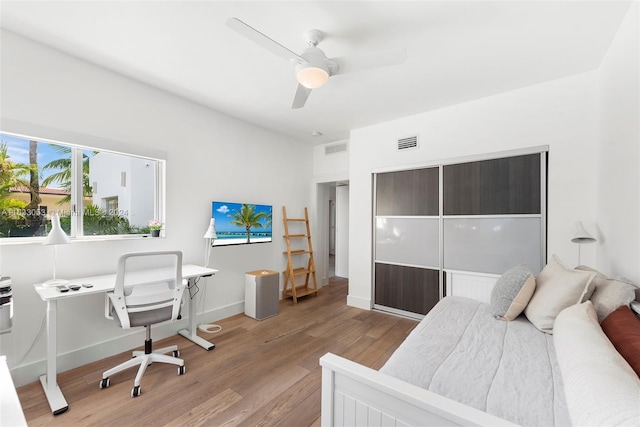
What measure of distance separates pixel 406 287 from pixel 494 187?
158 centimetres

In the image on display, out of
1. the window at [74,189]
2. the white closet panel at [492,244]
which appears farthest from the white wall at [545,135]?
the window at [74,189]

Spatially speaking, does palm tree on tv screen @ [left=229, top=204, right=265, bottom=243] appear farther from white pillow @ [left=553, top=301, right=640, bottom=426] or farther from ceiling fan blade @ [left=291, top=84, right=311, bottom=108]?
white pillow @ [left=553, top=301, right=640, bottom=426]

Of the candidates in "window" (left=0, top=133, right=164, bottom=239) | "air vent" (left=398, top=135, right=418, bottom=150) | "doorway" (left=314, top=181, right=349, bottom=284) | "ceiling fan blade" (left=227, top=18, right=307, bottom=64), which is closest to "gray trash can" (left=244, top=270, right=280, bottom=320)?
"window" (left=0, top=133, right=164, bottom=239)

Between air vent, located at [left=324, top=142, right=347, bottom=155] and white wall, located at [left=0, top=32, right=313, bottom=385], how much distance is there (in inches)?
37.6

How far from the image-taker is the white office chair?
6.55ft

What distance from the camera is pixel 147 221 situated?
9.53 ft

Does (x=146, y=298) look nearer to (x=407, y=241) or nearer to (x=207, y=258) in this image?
(x=207, y=258)

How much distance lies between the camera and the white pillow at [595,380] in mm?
682

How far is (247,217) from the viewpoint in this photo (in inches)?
149

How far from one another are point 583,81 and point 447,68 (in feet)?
4.25

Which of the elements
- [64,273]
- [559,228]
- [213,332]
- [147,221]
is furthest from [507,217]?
[64,273]

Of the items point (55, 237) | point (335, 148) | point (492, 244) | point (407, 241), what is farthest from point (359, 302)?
point (55, 237)

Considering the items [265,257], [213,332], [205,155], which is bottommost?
[213,332]

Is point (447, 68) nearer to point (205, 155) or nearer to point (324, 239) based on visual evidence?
point (205, 155)
